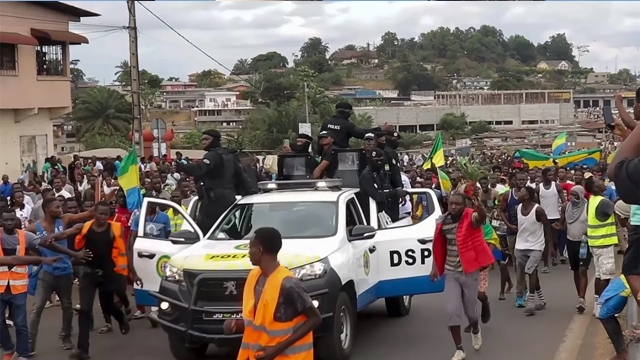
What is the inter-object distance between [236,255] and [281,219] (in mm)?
1154

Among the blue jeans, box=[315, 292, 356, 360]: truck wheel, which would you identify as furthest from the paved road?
the blue jeans

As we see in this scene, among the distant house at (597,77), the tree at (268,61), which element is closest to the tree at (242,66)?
the tree at (268,61)

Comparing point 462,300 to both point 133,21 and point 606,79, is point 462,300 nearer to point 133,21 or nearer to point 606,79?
point 133,21

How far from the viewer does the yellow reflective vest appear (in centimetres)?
964

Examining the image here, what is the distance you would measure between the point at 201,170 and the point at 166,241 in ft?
3.48

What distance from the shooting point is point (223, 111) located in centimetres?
9044

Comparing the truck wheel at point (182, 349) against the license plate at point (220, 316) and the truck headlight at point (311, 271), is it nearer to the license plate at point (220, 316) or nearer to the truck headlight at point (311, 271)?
the license plate at point (220, 316)

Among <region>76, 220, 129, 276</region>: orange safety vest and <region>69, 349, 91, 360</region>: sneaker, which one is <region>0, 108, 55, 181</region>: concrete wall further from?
<region>69, 349, 91, 360</region>: sneaker

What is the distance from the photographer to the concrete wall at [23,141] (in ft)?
88.3

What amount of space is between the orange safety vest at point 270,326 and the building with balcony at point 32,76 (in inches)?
894

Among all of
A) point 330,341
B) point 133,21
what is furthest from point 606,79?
point 330,341

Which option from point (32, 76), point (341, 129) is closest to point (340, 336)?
point (341, 129)

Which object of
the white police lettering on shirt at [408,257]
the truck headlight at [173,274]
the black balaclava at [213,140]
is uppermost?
the black balaclava at [213,140]

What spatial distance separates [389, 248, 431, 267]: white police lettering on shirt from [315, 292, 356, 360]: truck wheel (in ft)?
3.90
